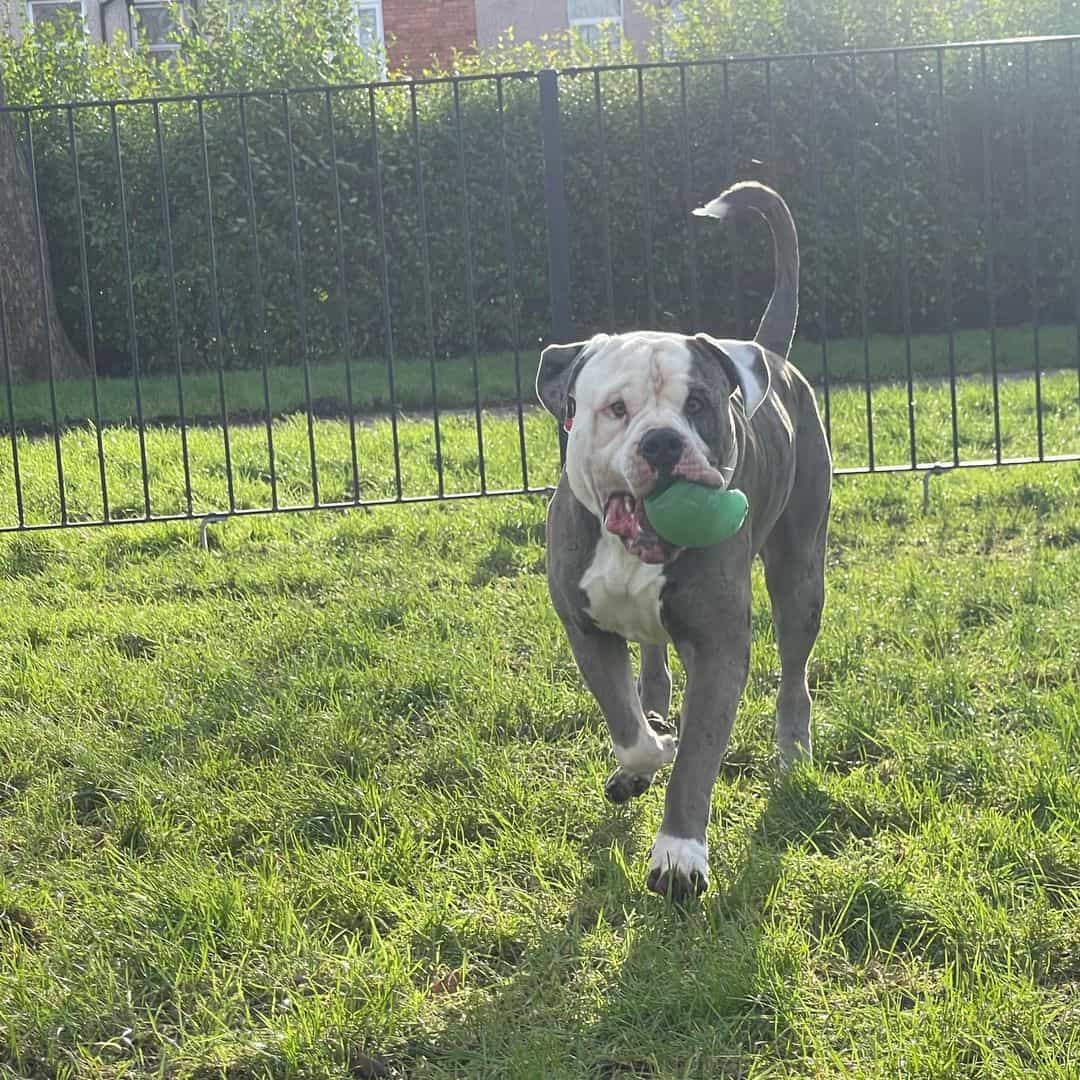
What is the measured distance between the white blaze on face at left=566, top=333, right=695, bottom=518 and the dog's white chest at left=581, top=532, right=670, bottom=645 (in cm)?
11

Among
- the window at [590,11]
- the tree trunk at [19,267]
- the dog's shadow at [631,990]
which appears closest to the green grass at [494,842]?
the dog's shadow at [631,990]

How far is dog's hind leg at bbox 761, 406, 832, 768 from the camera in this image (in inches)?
156

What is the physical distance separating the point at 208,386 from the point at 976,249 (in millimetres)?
6446

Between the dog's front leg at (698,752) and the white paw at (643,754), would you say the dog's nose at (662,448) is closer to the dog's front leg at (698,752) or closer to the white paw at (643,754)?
the dog's front leg at (698,752)

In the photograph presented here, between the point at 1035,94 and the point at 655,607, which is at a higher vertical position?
the point at 1035,94

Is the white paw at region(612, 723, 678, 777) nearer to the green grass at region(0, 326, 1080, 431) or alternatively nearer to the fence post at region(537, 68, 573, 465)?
the fence post at region(537, 68, 573, 465)

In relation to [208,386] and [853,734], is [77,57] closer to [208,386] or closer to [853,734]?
[208,386]

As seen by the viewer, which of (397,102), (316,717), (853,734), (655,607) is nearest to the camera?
(655,607)

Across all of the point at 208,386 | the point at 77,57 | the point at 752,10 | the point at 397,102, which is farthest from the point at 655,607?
the point at 77,57

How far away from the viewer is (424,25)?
19922 millimetres

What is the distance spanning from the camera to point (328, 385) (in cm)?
1045

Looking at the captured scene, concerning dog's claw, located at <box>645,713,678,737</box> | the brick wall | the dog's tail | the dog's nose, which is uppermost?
the brick wall

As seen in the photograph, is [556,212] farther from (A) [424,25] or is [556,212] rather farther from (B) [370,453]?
(A) [424,25]

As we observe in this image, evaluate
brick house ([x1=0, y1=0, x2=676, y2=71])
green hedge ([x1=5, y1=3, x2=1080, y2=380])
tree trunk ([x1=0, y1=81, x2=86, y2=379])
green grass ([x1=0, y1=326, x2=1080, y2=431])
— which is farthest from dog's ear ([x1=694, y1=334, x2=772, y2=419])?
brick house ([x1=0, y1=0, x2=676, y2=71])
